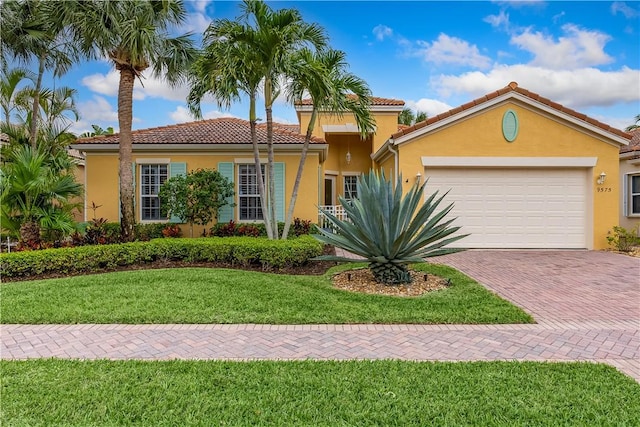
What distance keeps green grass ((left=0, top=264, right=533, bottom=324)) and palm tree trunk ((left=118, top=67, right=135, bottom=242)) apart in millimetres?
3358

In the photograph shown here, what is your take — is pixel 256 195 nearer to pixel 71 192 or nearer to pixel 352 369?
pixel 71 192

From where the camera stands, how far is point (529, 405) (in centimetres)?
329

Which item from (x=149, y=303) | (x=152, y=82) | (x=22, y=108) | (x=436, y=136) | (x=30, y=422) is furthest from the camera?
(x=22, y=108)

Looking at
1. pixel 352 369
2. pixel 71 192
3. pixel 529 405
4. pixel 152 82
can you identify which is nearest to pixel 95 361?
pixel 352 369

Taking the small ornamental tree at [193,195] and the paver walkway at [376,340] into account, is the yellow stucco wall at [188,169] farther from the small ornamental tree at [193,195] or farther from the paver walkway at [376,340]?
the paver walkway at [376,340]

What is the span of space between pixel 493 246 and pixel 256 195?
363 inches

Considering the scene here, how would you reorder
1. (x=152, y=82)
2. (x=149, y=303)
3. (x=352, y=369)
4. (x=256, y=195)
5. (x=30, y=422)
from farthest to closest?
1. (x=256, y=195)
2. (x=152, y=82)
3. (x=149, y=303)
4. (x=352, y=369)
5. (x=30, y=422)

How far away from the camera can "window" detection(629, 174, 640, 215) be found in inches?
612

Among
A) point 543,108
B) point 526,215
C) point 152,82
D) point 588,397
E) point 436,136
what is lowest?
point 588,397

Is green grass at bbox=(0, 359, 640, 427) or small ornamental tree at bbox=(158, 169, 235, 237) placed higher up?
small ornamental tree at bbox=(158, 169, 235, 237)

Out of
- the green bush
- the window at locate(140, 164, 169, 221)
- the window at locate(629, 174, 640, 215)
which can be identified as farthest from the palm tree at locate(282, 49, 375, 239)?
the window at locate(629, 174, 640, 215)

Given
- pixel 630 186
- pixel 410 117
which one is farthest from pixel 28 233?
pixel 410 117

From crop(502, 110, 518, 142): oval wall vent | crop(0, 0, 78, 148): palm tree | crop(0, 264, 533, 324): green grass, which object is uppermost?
crop(0, 0, 78, 148): palm tree

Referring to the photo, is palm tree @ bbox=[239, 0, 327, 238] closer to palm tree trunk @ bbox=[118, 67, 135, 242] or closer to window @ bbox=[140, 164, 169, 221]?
palm tree trunk @ bbox=[118, 67, 135, 242]
